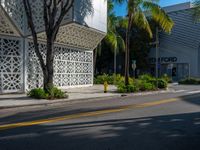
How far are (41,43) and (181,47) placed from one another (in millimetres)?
39002

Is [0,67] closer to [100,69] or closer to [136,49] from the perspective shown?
[136,49]

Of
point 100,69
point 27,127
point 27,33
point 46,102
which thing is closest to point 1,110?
point 46,102

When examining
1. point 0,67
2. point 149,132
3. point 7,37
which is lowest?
point 149,132

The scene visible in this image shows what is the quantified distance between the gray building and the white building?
3051 cm

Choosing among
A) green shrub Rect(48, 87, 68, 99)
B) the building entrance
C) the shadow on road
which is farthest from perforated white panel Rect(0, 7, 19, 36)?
the building entrance

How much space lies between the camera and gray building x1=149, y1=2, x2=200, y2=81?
6034cm

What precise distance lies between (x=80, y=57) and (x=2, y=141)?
2459 cm

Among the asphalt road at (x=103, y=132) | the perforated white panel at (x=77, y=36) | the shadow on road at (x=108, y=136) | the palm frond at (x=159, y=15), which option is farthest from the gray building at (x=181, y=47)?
the shadow on road at (x=108, y=136)

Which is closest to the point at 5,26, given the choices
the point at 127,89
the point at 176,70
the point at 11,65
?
the point at 11,65

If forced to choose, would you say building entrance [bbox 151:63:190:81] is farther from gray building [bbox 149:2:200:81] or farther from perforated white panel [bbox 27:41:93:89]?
perforated white panel [bbox 27:41:93:89]

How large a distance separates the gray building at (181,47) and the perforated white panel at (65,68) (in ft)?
92.5

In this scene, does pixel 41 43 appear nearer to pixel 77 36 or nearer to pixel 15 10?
pixel 77 36

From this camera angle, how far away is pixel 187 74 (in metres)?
61.2

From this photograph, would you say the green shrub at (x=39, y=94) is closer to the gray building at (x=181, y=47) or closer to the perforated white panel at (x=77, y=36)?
the perforated white panel at (x=77, y=36)
